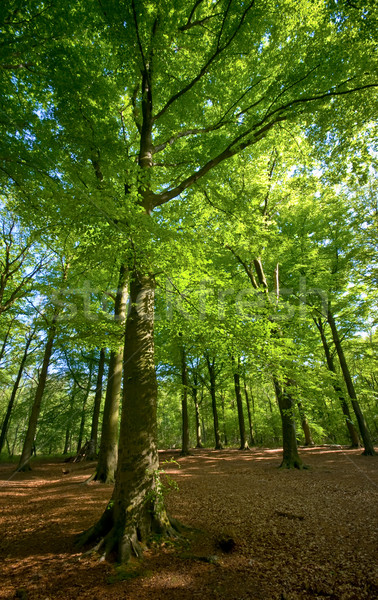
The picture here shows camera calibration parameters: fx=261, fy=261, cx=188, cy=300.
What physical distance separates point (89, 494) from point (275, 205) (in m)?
12.0

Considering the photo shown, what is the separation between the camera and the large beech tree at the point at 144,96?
372 centimetres

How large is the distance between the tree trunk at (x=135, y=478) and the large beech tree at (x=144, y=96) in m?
0.01

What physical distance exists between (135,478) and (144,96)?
722cm

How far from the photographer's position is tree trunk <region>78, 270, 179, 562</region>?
11.0 feet

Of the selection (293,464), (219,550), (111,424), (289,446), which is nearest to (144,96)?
(219,550)

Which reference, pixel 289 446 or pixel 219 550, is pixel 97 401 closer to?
pixel 289 446

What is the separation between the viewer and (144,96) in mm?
5699

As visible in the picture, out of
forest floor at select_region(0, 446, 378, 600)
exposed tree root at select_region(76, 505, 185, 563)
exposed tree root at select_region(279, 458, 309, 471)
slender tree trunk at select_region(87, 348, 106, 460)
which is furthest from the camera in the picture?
slender tree trunk at select_region(87, 348, 106, 460)

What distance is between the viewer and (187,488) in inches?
285

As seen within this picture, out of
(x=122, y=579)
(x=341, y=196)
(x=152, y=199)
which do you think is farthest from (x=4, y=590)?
(x=341, y=196)

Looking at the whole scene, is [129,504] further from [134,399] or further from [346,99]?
[346,99]

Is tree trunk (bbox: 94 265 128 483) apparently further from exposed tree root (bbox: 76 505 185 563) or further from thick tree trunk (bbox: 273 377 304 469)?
thick tree trunk (bbox: 273 377 304 469)

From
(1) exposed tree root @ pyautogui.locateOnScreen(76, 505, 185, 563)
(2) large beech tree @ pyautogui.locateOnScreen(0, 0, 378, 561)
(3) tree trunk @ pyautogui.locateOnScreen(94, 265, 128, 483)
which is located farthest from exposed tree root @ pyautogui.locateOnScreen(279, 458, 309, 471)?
(2) large beech tree @ pyautogui.locateOnScreen(0, 0, 378, 561)

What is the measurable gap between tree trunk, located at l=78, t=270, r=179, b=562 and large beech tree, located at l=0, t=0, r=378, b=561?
14 millimetres
